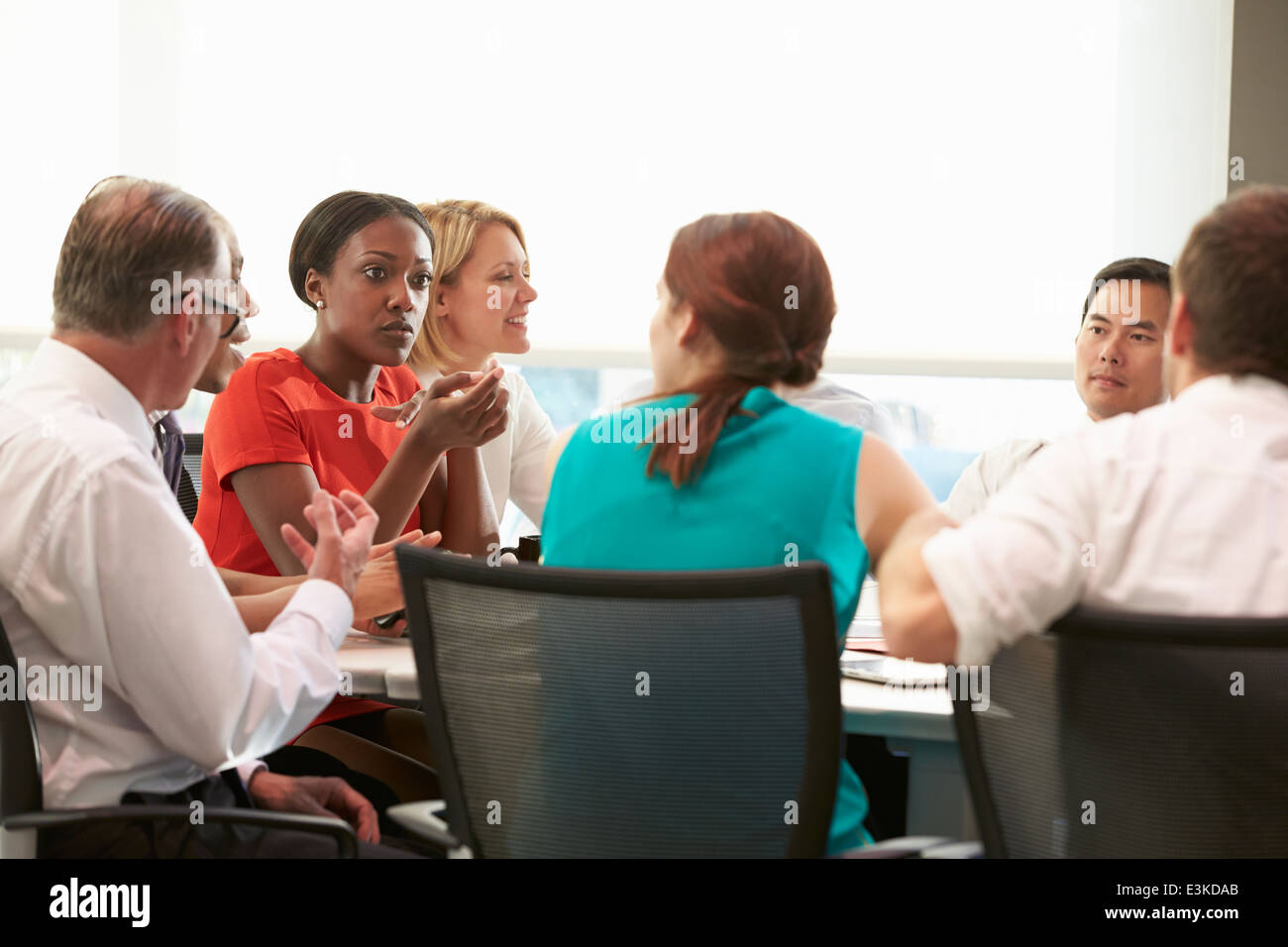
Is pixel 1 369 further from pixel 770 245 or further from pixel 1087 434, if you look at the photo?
pixel 1087 434

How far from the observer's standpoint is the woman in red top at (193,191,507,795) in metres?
2.17

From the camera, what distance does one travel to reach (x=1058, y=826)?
1.16 metres

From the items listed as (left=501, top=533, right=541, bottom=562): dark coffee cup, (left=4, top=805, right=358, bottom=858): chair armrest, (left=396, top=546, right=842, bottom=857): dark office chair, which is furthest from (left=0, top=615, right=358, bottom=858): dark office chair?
(left=501, top=533, right=541, bottom=562): dark coffee cup

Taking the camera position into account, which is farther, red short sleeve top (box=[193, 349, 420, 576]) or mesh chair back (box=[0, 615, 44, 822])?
red short sleeve top (box=[193, 349, 420, 576])

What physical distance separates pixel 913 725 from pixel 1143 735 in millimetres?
507

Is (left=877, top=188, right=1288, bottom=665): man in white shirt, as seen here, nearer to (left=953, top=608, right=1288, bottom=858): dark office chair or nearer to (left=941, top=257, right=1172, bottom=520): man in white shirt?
(left=953, top=608, right=1288, bottom=858): dark office chair

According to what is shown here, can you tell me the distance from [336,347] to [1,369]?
2.99 m

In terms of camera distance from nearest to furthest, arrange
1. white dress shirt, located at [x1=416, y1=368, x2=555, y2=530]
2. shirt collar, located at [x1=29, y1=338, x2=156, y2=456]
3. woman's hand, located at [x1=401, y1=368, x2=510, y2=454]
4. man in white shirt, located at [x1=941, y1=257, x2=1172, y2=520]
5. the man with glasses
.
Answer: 1. shirt collar, located at [x1=29, y1=338, x2=156, y2=456]
2. the man with glasses
3. woman's hand, located at [x1=401, y1=368, x2=510, y2=454]
4. man in white shirt, located at [x1=941, y1=257, x2=1172, y2=520]
5. white dress shirt, located at [x1=416, y1=368, x2=555, y2=530]

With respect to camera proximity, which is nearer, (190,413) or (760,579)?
(760,579)

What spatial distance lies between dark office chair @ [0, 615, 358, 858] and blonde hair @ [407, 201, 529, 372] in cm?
171

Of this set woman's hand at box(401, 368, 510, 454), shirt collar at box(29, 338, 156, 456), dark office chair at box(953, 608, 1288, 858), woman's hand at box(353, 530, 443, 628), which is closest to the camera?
dark office chair at box(953, 608, 1288, 858)

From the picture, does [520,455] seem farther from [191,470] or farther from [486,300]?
[191,470]
